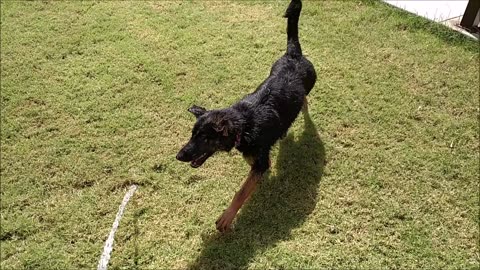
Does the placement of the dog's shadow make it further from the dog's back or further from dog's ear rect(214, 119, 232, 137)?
dog's ear rect(214, 119, 232, 137)

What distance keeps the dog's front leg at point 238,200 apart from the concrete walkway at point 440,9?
4.00 metres

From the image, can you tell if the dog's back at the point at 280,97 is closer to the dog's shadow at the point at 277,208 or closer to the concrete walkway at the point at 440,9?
the dog's shadow at the point at 277,208

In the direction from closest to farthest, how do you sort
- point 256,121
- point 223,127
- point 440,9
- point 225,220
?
point 223,127
point 256,121
point 225,220
point 440,9

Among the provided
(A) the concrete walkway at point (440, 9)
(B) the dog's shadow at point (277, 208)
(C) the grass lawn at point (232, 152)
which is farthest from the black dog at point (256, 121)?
(A) the concrete walkway at point (440, 9)

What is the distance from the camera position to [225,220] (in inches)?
152

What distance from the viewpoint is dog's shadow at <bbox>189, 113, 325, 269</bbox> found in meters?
3.85

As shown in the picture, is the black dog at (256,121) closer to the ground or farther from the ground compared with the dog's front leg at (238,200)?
farther from the ground

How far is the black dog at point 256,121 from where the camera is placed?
3424mm

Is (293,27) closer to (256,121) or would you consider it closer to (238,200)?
(256,121)

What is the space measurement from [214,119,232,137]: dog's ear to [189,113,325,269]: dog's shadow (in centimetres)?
106

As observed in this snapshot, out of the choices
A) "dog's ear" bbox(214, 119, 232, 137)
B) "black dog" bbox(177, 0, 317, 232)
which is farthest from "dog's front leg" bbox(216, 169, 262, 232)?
"dog's ear" bbox(214, 119, 232, 137)

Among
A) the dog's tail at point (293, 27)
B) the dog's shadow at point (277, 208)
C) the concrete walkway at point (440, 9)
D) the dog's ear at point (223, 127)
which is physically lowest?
the dog's shadow at point (277, 208)

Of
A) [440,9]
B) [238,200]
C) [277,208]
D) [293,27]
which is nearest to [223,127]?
[238,200]

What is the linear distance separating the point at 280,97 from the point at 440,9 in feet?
12.2
